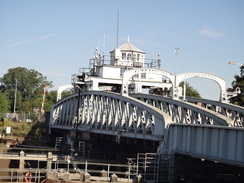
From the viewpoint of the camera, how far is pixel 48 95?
14938cm

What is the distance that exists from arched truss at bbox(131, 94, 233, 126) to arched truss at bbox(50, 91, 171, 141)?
187 centimetres

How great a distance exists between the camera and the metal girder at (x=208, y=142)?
3031cm

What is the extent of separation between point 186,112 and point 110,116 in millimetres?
8043

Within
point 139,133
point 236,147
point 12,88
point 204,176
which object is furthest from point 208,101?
point 12,88

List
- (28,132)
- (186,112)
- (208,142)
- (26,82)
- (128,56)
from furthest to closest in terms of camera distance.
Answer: (26,82) < (28,132) < (128,56) < (186,112) < (208,142)

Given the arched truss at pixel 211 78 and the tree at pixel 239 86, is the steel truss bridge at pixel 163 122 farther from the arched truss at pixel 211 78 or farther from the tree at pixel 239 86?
the tree at pixel 239 86

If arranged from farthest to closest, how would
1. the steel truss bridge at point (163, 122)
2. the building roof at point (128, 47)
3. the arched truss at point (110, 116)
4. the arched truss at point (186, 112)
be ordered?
the building roof at point (128, 47) < the arched truss at point (110, 116) < the arched truss at point (186, 112) < the steel truss bridge at point (163, 122)

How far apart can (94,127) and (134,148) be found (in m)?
4.78

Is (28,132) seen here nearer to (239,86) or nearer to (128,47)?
(128,47)

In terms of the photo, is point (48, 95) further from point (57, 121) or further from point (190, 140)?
point (190, 140)

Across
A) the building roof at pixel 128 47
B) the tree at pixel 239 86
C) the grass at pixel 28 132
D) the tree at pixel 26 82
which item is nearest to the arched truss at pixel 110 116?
the grass at pixel 28 132

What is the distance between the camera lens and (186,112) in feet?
159

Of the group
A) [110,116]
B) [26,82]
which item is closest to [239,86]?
[110,116]

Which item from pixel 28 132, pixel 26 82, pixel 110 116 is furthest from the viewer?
pixel 26 82
